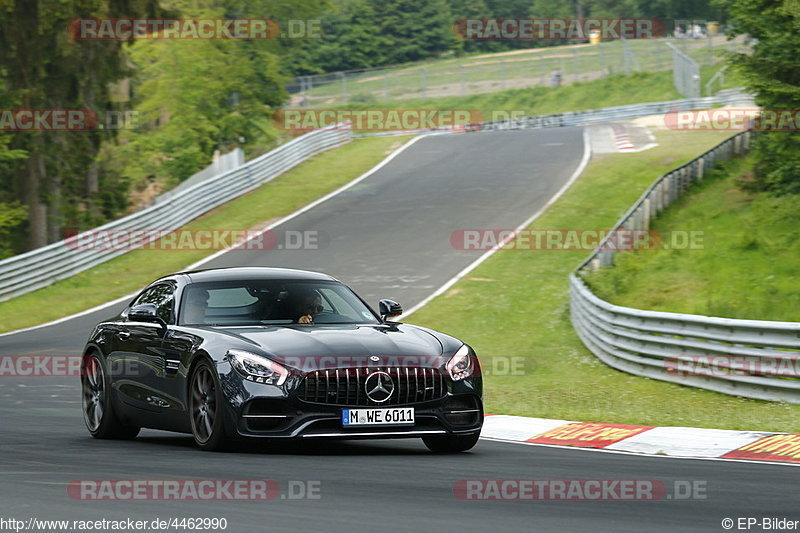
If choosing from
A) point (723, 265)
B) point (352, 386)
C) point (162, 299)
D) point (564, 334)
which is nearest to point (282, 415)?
point (352, 386)

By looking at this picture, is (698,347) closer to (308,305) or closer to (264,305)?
(308,305)

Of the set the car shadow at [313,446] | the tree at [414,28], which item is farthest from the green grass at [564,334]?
the tree at [414,28]

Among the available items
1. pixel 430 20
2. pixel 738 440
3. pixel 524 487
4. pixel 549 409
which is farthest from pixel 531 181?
pixel 430 20

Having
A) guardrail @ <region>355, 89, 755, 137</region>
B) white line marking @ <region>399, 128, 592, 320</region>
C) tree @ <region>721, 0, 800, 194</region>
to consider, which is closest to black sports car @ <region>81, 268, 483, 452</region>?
white line marking @ <region>399, 128, 592, 320</region>

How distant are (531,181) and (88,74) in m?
13.7


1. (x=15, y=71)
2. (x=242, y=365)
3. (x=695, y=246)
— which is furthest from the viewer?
(x=15, y=71)

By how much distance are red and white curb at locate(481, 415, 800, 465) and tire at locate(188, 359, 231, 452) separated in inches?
111

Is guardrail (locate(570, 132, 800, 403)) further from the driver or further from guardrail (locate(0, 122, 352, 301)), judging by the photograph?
guardrail (locate(0, 122, 352, 301))

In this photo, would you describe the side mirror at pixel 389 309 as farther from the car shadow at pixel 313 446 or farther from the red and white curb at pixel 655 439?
the red and white curb at pixel 655 439

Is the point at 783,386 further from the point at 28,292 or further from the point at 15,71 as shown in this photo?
the point at 15,71

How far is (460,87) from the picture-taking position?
3231 inches

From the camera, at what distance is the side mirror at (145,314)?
10352 mm

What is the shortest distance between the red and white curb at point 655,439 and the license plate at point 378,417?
1822 mm

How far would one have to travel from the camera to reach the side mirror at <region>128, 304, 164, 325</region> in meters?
10.4
